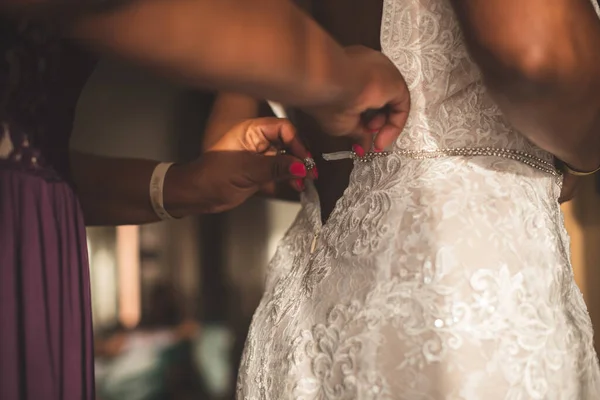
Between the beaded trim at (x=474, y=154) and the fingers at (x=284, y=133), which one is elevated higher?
the fingers at (x=284, y=133)

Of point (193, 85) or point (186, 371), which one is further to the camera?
point (186, 371)

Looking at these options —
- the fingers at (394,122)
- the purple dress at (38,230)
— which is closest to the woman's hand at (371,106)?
the fingers at (394,122)

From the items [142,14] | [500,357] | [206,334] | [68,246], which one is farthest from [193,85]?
[206,334]

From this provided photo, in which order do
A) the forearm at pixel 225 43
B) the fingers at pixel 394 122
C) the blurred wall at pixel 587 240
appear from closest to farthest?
the forearm at pixel 225 43 → the fingers at pixel 394 122 → the blurred wall at pixel 587 240

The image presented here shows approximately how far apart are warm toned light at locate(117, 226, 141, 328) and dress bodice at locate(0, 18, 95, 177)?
159 mm

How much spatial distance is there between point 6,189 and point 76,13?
15 centimetres

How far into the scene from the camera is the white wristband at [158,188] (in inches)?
24.5

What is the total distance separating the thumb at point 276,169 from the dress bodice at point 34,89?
21 centimetres

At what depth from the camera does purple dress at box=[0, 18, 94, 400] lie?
39 cm

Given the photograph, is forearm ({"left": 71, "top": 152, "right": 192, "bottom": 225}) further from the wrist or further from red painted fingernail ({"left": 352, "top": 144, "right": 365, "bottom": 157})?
red painted fingernail ({"left": 352, "top": 144, "right": 365, "bottom": 157})

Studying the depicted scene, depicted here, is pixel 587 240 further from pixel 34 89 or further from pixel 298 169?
pixel 34 89

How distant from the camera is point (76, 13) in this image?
335 mm

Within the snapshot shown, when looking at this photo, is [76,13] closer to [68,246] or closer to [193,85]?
[193,85]

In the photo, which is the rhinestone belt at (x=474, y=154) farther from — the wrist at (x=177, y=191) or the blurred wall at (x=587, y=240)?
the blurred wall at (x=587, y=240)
